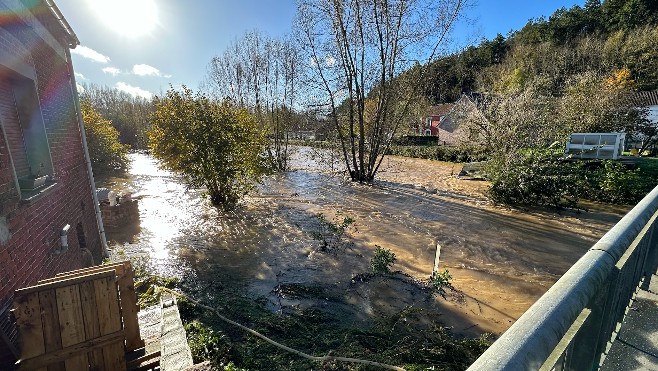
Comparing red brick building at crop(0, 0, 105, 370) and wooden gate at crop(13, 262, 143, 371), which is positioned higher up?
red brick building at crop(0, 0, 105, 370)

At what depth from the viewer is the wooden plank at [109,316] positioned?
10.3 feet

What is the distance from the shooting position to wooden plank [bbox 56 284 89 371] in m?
2.94

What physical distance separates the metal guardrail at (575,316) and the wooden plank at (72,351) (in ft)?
12.2

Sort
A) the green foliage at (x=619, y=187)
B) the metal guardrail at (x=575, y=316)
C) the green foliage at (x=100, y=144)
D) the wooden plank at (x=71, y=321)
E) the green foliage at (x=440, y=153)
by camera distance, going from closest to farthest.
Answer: the metal guardrail at (x=575, y=316) → the wooden plank at (x=71, y=321) → the green foliage at (x=619, y=187) → the green foliage at (x=100, y=144) → the green foliage at (x=440, y=153)

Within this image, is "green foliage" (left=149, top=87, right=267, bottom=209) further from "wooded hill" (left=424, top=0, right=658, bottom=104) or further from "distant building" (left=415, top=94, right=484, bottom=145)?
"distant building" (left=415, top=94, right=484, bottom=145)

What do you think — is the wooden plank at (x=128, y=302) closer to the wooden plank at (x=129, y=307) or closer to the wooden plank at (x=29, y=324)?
the wooden plank at (x=129, y=307)

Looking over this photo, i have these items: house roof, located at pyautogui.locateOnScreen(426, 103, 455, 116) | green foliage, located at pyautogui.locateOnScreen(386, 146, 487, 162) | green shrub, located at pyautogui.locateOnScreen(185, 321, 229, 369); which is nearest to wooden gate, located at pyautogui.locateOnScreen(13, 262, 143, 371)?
green shrub, located at pyautogui.locateOnScreen(185, 321, 229, 369)

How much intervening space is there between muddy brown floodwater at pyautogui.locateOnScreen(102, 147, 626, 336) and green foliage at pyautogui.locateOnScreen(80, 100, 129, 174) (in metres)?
6.86

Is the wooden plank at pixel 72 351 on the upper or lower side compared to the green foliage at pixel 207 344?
upper

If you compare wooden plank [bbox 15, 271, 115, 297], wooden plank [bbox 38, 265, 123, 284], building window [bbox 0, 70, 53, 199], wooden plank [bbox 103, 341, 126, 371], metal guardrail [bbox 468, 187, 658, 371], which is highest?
building window [bbox 0, 70, 53, 199]

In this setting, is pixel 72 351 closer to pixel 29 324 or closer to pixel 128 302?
pixel 29 324

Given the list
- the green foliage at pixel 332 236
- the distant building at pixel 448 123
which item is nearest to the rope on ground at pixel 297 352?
the green foliage at pixel 332 236

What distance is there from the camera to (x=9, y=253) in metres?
3.21

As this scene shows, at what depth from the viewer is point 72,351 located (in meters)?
3.03
